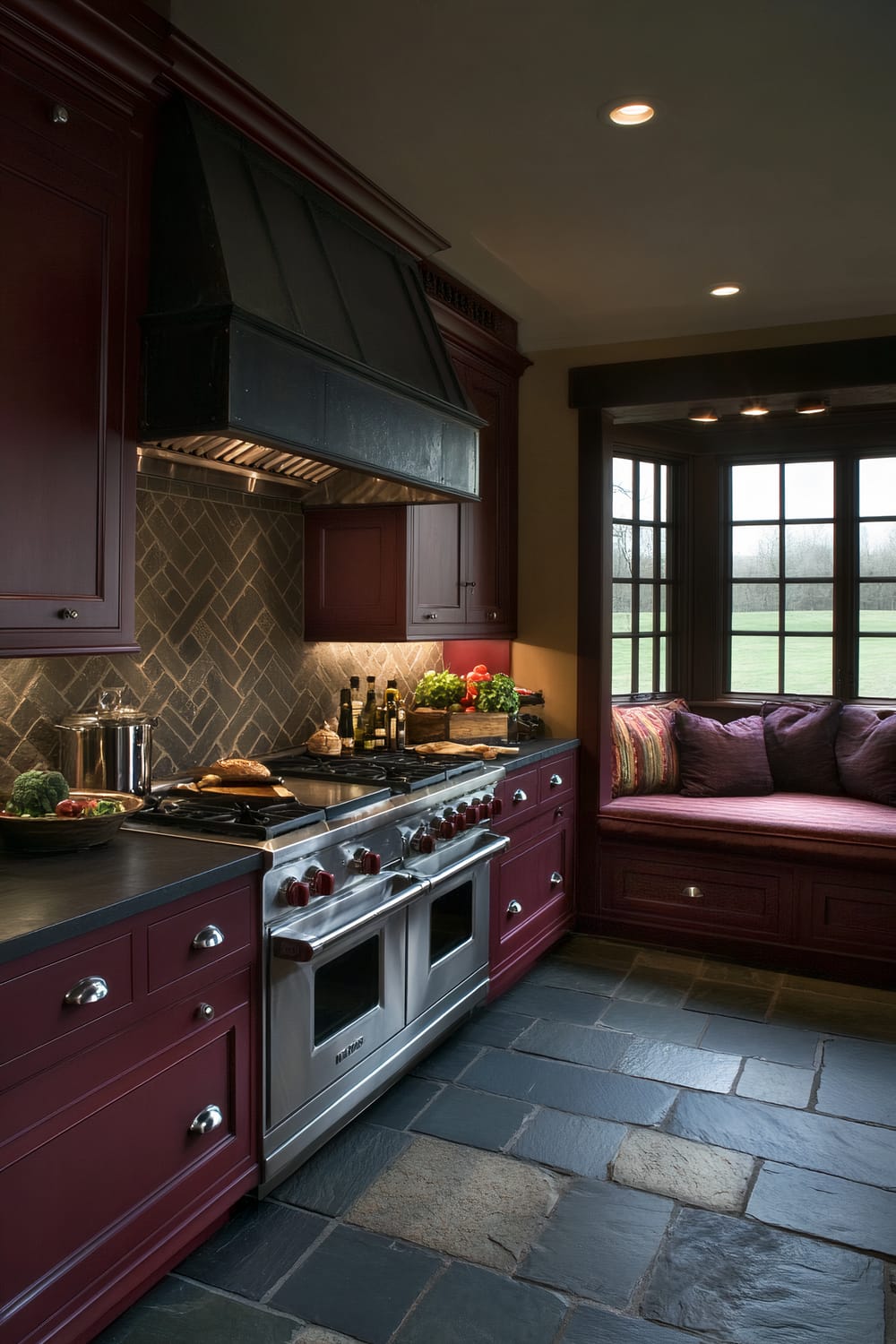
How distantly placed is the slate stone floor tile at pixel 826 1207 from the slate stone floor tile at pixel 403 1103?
97cm

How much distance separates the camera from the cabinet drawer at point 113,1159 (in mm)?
1719

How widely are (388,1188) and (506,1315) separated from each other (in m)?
0.52

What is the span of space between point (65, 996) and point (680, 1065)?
2.22 meters

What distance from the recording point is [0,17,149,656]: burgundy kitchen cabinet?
2.11 m

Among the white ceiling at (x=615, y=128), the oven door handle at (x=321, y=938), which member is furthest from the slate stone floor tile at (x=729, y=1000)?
the white ceiling at (x=615, y=128)

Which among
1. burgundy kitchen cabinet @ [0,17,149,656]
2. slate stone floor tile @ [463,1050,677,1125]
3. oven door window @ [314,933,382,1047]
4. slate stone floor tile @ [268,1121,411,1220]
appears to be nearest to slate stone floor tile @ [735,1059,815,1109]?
slate stone floor tile @ [463,1050,677,1125]

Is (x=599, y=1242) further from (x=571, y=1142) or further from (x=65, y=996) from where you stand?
(x=65, y=996)

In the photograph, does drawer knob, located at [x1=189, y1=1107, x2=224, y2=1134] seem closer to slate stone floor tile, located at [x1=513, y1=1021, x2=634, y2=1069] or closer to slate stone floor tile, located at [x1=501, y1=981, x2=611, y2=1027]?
slate stone floor tile, located at [x1=513, y1=1021, x2=634, y2=1069]

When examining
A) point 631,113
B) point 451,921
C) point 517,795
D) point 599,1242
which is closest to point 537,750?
point 517,795

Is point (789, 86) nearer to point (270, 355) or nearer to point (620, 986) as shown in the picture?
point (270, 355)

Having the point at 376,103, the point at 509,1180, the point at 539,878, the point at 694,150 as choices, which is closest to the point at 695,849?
the point at 539,878

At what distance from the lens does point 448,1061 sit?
330 cm

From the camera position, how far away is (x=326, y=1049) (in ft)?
8.65

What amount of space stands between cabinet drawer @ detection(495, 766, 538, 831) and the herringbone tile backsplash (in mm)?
779
